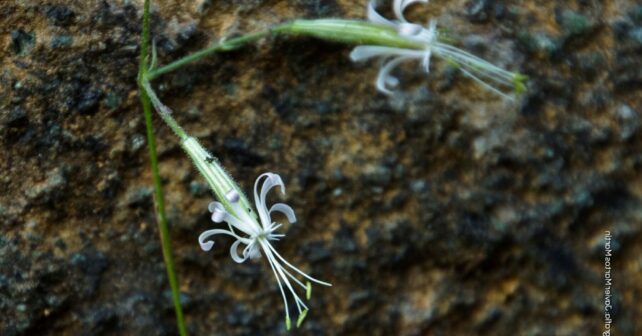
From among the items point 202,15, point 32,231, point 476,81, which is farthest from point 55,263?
point 476,81

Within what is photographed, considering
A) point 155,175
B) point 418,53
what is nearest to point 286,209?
point 155,175

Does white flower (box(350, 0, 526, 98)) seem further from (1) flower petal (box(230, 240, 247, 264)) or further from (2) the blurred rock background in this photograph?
(1) flower petal (box(230, 240, 247, 264))

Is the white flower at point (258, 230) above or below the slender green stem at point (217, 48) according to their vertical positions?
below

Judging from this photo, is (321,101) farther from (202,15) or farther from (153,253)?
(153,253)

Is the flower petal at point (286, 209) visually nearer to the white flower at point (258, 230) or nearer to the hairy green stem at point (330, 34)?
the white flower at point (258, 230)

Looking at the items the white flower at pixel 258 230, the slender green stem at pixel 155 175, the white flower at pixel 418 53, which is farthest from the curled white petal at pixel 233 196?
the white flower at pixel 418 53

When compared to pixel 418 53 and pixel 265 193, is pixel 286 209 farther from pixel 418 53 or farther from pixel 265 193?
pixel 418 53
